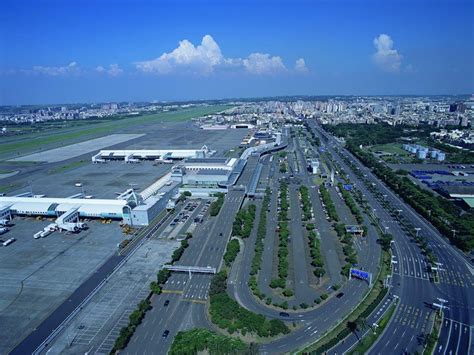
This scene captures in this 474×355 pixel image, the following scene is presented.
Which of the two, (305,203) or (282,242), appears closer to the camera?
(282,242)

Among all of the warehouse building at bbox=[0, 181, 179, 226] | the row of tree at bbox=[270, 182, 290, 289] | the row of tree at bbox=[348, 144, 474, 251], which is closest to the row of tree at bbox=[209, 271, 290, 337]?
the row of tree at bbox=[270, 182, 290, 289]

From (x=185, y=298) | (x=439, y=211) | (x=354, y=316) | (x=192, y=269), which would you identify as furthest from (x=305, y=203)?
(x=185, y=298)

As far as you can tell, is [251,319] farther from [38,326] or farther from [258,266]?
[38,326]

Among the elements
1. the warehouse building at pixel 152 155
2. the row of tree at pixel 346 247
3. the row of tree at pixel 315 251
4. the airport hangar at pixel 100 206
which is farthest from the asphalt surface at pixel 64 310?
the warehouse building at pixel 152 155

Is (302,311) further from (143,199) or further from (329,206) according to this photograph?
(143,199)

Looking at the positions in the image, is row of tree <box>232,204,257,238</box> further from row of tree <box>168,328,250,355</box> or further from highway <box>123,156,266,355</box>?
row of tree <box>168,328,250,355</box>

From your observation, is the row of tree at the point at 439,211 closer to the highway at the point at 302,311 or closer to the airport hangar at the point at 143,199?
the highway at the point at 302,311
